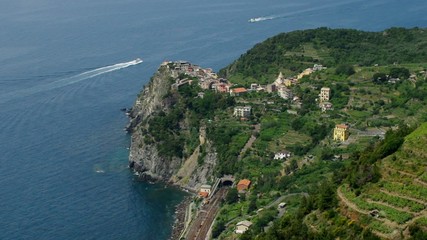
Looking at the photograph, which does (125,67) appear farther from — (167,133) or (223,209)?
(223,209)

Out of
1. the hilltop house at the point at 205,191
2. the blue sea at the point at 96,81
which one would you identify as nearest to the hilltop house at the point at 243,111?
the blue sea at the point at 96,81

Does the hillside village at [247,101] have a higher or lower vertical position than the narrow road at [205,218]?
higher

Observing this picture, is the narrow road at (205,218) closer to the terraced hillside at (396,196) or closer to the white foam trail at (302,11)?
the terraced hillside at (396,196)

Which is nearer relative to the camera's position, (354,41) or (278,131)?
(278,131)

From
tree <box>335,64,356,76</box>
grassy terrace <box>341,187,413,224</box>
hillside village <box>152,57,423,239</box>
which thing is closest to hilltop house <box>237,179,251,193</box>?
hillside village <box>152,57,423,239</box>

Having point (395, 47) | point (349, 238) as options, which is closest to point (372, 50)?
point (395, 47)

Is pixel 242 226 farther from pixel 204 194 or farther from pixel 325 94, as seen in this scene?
pixel 325 94

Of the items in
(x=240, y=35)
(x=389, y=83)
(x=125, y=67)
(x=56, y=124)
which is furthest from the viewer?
(x=240, y=35)
